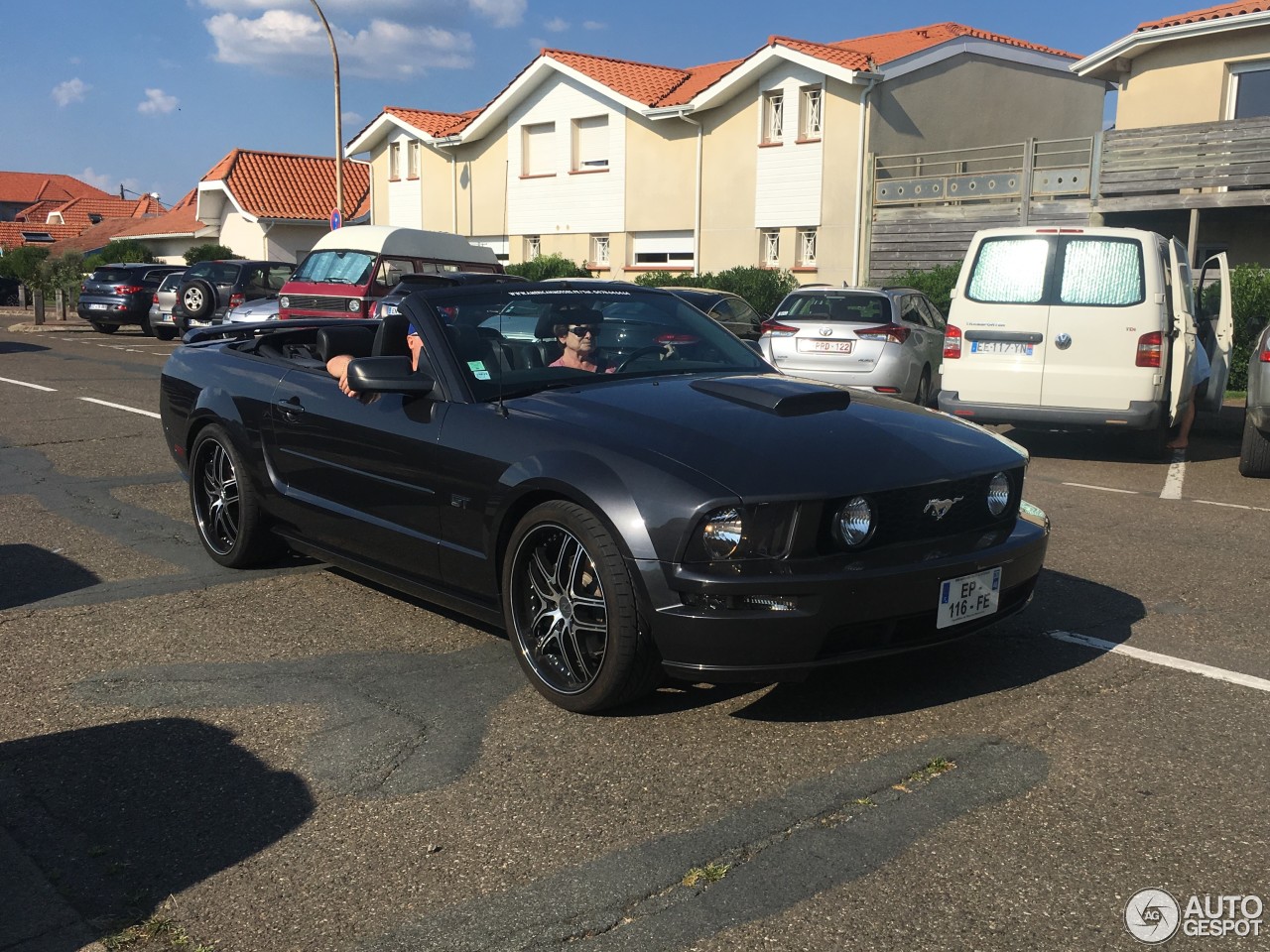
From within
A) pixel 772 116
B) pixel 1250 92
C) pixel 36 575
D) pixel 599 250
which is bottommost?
pixel 36 575

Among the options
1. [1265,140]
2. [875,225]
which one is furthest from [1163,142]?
[875,225]

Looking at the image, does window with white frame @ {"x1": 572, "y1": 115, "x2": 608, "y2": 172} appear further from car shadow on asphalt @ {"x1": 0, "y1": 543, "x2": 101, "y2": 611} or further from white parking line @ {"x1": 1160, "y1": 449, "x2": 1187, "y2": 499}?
car shadow on asphalt @ {"x1": 0, "y1": 543, "x2": 101, "y2": 611}

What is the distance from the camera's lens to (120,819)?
3.53 metres

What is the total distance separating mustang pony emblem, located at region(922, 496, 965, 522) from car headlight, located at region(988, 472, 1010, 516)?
0.26 meters

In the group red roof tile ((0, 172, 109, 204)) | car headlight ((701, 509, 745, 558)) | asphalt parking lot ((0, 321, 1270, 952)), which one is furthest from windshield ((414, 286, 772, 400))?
red roof tile ((0, 172, 109, 204))

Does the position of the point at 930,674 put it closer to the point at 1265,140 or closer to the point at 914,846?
the point at 914,846

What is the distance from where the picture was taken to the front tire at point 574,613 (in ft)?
13.3

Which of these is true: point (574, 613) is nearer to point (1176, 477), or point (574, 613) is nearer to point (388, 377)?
point (388, 377)

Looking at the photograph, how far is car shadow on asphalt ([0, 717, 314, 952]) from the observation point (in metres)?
3.07

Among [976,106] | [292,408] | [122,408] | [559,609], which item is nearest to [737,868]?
[559,609]

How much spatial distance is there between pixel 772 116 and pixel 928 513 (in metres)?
26.3

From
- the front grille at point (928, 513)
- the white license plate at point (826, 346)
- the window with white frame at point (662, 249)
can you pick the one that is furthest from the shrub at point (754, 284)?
the front grille at point (928, 513)

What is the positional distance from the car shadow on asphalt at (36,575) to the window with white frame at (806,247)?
76.3ft

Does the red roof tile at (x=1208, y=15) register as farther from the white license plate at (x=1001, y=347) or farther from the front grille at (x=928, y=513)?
the front grille at (x=928, y=513)
